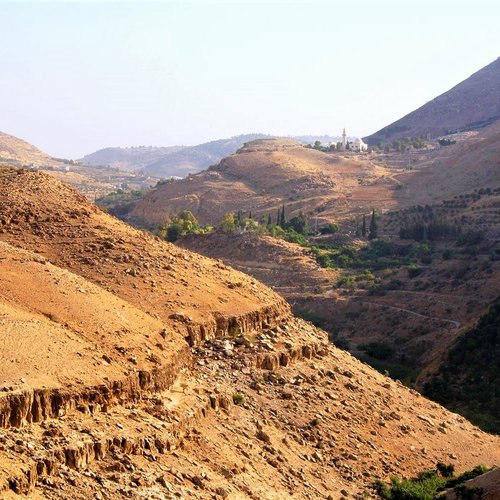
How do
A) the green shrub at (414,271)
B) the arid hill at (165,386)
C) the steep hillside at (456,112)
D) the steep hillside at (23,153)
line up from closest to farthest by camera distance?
the arid hill at (165,386) → the green shrub at (414,271) → the steep hillside at (456,112) → the steep hillside at (23,153)

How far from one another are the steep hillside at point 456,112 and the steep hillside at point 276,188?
128 feet

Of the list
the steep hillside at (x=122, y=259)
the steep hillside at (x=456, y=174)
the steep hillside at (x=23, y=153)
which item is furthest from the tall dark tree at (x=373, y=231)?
the steep hillside at (x=23, y=153)

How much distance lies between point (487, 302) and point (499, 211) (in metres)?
19.9

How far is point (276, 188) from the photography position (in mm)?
92250

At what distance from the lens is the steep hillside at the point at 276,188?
8356 centimetres

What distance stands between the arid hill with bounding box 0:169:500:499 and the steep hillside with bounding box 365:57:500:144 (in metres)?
118

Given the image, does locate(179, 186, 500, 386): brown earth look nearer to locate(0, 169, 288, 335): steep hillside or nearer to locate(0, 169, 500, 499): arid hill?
locate(0, 169, 500, 499): arid hill

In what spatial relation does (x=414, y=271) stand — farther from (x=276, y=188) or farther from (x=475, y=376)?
(x=276, y=188)

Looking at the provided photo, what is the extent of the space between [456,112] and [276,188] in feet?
207

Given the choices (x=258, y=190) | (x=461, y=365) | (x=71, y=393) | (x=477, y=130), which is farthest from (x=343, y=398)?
(x=477, y=130)

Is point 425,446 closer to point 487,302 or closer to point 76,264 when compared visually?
point 76,264

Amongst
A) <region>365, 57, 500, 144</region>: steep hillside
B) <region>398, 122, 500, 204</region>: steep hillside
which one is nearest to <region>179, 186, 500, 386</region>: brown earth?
<region>398, 122, 500, 204</region>: steep hillside

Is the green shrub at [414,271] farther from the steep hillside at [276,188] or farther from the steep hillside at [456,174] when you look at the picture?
the steep hillside at [456,174]

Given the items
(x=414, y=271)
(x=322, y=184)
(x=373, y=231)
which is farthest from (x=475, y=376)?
(x=322, y=184)
